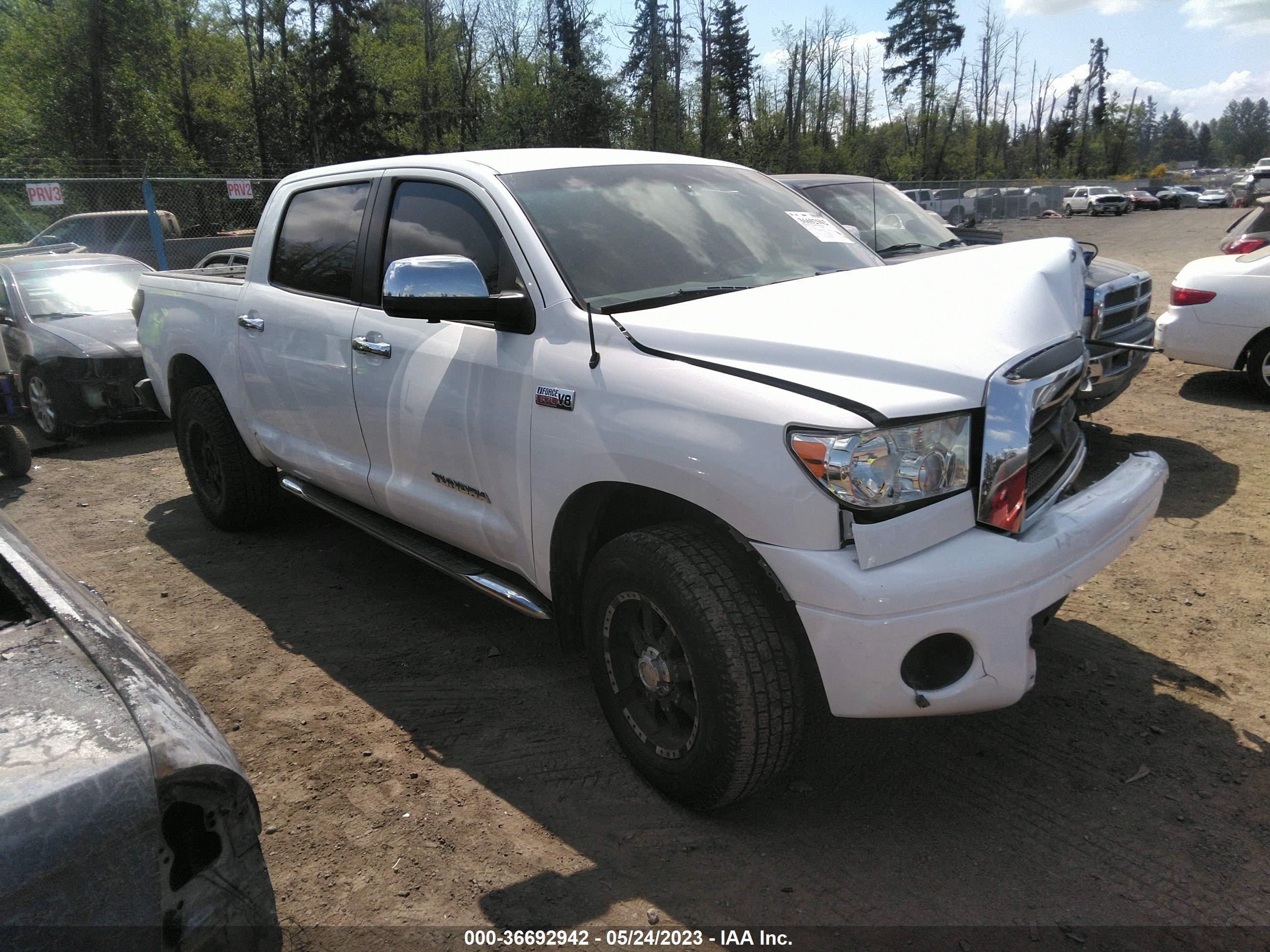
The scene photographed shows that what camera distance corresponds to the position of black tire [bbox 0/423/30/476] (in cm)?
714

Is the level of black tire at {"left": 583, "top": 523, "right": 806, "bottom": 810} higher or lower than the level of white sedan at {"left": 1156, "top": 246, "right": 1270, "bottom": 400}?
lower

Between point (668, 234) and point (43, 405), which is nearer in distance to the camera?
point (668, 234)

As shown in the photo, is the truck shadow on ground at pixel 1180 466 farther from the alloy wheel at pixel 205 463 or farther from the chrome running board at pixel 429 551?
the alloy wheel at pixel 205 463

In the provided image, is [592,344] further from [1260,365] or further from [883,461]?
[1260,365]

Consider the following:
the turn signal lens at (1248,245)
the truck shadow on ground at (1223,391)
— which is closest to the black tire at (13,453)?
the truck shadow on ground at (1223,391)

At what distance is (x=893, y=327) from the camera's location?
2.54 meters

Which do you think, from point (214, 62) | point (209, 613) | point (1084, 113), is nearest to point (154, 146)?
point (214, 62)

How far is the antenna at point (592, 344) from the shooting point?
9.18 ft

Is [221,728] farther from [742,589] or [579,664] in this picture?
[742,589]

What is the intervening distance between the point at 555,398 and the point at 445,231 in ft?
3.41

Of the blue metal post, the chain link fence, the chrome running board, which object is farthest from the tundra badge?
the blue metal post

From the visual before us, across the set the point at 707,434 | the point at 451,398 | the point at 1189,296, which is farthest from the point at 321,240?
the point at 1189,296

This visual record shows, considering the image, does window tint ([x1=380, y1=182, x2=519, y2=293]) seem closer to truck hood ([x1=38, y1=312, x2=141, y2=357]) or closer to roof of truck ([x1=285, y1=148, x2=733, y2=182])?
roof of truck ([x1=285, y1=148, x2=733, y2=182])

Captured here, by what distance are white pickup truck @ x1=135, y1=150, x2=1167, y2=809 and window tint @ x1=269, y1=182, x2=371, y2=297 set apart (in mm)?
19
